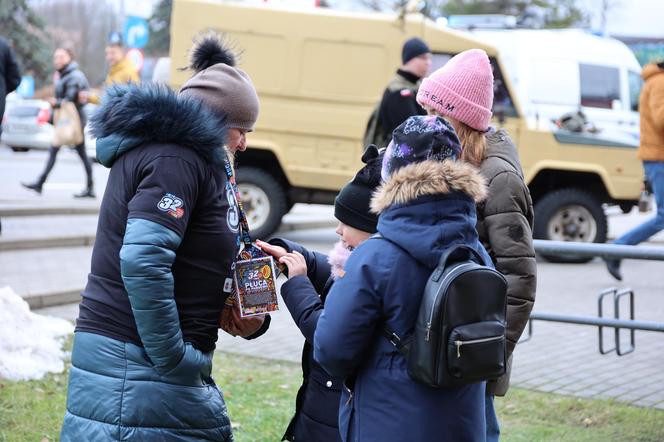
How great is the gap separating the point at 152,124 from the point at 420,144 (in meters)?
0.78

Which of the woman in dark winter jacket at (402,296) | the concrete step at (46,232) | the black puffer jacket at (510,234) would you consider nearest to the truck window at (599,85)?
the concrete step at (46,232)

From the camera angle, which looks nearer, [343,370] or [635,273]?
[343,370]

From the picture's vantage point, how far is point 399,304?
270cm

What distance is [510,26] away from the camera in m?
15.4

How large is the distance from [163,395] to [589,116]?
10473 millimetres

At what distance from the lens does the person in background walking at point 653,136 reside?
29.0 ft

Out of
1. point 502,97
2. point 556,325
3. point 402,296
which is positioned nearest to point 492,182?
point 402,296

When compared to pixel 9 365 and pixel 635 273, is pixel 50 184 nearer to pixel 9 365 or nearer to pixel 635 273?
pixel 635 273

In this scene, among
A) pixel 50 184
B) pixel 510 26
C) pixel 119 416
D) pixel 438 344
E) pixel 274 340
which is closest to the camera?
pixel 438 344

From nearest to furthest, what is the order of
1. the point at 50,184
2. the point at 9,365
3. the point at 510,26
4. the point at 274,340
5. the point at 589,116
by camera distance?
1. the point at 9,365
2. the point at 274,340
3. the point at 589,116
4. the point at 510,26
5. the point at 50,184

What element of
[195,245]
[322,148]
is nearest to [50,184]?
[322,148]

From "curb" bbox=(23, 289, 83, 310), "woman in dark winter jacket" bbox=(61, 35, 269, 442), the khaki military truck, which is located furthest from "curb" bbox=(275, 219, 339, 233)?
"woman in dark winter jacket" bbox=(61, 35, 269, 442)

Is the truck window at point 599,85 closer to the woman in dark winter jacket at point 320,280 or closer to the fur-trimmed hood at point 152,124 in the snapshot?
the woman in dark winter jacket at point 320,280

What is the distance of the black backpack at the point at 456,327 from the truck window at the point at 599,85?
34.5 feet
